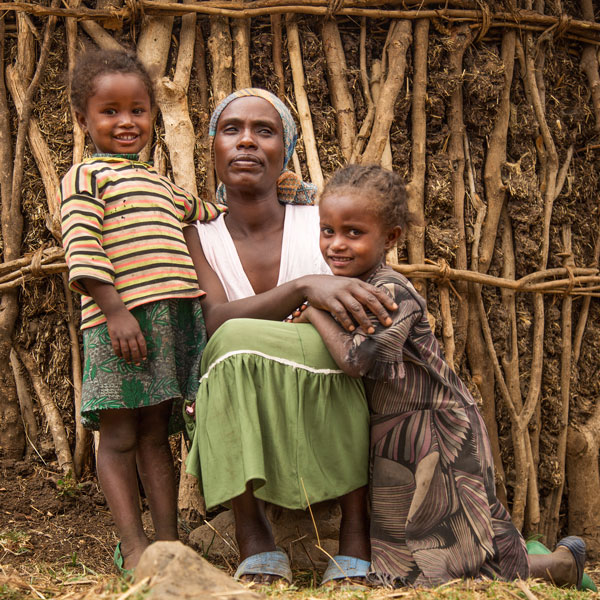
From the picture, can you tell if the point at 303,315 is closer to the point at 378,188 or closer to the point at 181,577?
the point at 378,188

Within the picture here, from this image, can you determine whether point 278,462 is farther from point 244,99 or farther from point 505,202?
point 505,202

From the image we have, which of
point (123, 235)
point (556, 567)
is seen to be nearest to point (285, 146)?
point (123, 235)

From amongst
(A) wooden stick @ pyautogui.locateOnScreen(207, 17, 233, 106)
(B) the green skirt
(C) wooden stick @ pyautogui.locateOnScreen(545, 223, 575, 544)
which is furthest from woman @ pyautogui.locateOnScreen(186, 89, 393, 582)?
(C) wooden stick @ pyautogui.locateOnScreen(545, 223, 575, 544)

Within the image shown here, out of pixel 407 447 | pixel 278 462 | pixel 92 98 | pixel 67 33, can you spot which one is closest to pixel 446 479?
pixel 407 447

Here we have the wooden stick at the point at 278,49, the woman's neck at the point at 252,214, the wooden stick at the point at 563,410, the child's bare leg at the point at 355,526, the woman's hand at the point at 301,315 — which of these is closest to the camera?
the child's bare leg at the point at 355,526

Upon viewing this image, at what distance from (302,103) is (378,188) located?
124 cm

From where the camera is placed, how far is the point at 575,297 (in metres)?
3.83

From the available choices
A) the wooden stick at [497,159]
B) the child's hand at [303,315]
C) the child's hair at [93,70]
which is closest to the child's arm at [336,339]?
the child's hand at [303,315]

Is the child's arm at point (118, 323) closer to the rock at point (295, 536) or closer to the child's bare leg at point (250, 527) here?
the child's bare leg at point (250, 527)

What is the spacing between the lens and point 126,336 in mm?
2377

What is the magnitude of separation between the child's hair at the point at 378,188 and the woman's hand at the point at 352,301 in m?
0.29

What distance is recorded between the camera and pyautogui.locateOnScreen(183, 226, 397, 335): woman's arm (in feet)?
7.54

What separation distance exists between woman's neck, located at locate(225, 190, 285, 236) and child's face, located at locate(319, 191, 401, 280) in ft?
1.54

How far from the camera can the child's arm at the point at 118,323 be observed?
7.80ft
